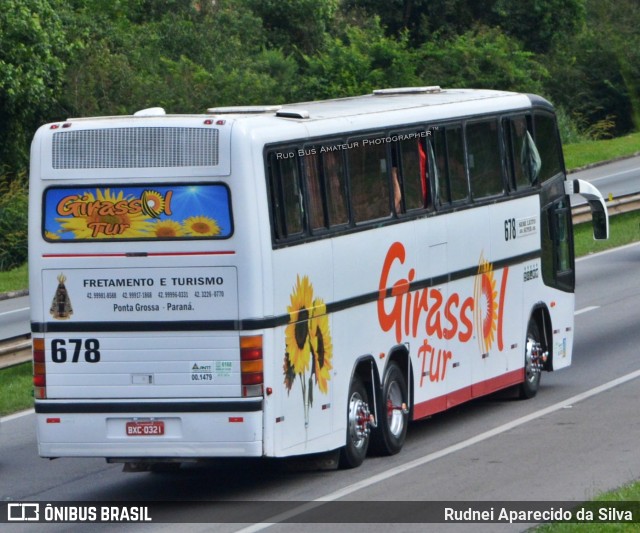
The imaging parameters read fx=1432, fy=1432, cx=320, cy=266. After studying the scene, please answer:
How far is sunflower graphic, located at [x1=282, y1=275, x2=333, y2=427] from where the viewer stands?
11805 mm

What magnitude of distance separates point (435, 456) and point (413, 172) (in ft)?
9.31

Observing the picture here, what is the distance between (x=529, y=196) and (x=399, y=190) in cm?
322

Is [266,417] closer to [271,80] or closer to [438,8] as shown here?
[271,80]

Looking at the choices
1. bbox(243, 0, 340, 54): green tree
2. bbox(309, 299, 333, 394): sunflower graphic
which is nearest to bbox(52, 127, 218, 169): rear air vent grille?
bbox(309, 299, 333, 394): sunflower graphic

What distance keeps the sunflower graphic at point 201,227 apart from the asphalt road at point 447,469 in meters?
2.23

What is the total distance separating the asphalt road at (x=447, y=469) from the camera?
11.4 m

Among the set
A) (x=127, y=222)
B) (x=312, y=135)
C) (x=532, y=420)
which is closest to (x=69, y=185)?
(x=127, y=222)

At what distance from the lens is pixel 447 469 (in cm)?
1249

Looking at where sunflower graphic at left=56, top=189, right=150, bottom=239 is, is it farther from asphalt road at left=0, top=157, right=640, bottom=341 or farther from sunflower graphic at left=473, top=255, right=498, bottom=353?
asphalt road at left=0, top=157, right=640, bottom=341

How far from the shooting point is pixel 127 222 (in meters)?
11.6

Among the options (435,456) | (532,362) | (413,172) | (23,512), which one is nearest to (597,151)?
(532,362)

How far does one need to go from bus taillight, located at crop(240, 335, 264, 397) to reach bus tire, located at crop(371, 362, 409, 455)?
90.8 inches

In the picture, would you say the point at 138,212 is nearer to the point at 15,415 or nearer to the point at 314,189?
the point at 314,189

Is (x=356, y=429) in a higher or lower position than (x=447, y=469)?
higher
